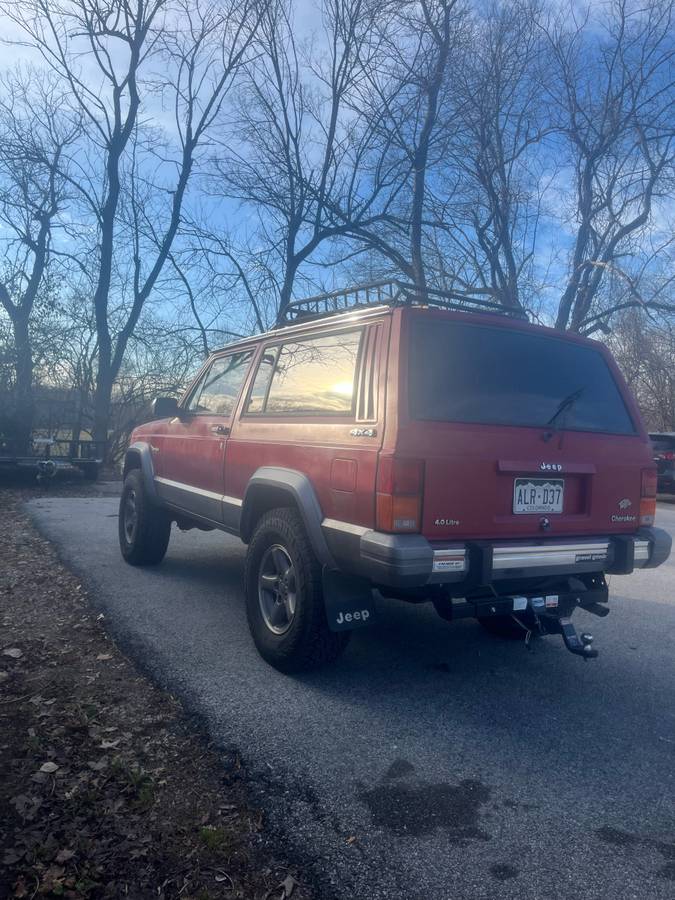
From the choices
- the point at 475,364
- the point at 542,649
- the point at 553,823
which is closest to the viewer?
the point at 553,823

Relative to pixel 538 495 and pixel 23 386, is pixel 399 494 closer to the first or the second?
pixel 538 495

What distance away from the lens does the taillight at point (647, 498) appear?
422 cm

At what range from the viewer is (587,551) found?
3.92 meters

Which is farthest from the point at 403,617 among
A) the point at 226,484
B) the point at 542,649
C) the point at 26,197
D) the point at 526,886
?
the point at 26,197

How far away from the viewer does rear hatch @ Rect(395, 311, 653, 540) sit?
11.6 feet

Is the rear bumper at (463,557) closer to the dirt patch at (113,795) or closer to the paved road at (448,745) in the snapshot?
the paved road at (448,745)

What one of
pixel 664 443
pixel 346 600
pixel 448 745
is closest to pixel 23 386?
pixel 346 600

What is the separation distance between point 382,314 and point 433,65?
49.9 ft

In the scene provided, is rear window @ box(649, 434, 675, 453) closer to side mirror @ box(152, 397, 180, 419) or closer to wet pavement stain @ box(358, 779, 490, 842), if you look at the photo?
side mirror @ box(152, 397, 180, 419)

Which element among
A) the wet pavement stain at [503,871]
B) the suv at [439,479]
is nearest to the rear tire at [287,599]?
the suv at [439,479]

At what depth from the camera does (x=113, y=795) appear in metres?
2.80

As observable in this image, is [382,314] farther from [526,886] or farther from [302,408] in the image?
[526,886]

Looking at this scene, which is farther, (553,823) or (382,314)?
(382,314)

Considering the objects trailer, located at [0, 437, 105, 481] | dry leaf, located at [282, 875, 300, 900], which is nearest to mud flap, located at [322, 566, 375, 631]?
dry leaf, located at [282, 875, 300, 900]
